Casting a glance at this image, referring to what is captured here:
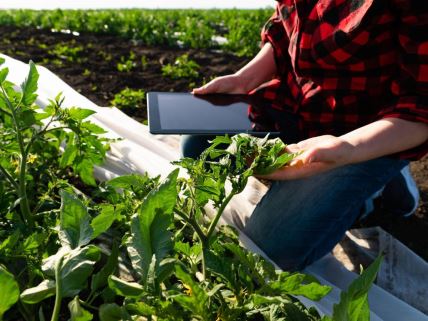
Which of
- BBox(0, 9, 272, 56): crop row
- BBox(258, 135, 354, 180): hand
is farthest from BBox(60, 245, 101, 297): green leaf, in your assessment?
BBox(0, 9, 272, 56): crop row

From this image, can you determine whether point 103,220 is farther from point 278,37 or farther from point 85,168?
point 278,37

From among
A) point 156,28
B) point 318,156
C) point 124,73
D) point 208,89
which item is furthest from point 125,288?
point 156,28

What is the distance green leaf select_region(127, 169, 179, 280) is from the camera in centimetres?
Result: 113

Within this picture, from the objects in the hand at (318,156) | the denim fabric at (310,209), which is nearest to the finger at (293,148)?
the hand at (318,156)

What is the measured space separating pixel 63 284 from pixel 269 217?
1.06 meters

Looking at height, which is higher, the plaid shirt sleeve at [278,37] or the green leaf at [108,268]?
the plaid shirt sleeve at [278,37]

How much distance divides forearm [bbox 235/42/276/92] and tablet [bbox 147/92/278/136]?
0.12 metres

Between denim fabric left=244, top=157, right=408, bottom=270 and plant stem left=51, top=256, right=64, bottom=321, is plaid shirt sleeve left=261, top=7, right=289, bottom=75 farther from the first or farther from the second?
plant stem left=51, top=256, right=64, bottom=321

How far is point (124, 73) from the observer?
4734 mm

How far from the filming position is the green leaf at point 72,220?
3.83ft

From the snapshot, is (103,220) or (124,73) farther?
(124,73)

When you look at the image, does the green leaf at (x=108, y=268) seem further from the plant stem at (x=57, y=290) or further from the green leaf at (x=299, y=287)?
the green leaf at (x=299, y=287)

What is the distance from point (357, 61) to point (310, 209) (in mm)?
544

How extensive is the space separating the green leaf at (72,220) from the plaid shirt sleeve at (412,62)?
3.52ft
